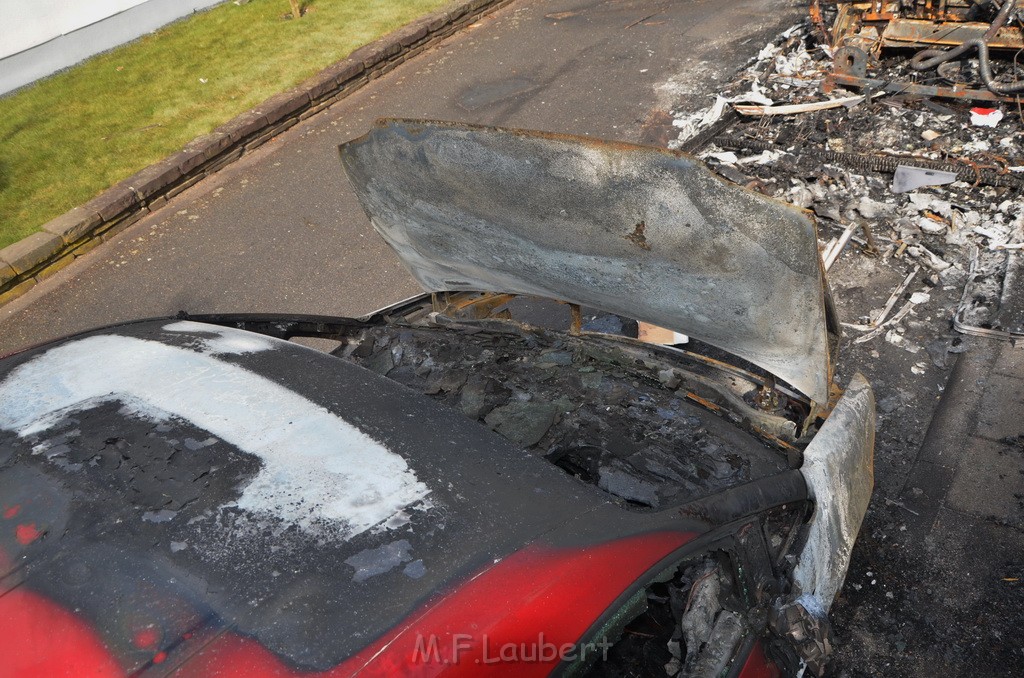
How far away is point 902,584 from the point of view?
3.12 meters

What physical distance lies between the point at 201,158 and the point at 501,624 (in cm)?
643

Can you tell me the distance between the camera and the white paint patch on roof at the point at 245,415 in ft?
5.90

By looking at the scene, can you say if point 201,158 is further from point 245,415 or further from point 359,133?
point 245,415

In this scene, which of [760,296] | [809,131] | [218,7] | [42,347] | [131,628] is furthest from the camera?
[218,7]

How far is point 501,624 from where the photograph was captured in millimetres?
1602

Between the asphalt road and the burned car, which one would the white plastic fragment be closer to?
the asphalt road

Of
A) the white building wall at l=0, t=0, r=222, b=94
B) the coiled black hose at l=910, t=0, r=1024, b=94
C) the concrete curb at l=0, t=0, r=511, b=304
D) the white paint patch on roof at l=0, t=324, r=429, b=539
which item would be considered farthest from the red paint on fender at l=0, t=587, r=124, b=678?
the white building wall at l=0, t=0, r=222, b=94

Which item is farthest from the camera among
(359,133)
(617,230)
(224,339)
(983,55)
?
(359,133)

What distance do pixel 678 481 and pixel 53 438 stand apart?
5.93 ft

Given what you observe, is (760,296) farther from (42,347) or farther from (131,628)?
(42,347)

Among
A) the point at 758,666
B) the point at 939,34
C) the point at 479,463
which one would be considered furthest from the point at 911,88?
the point at 479,463

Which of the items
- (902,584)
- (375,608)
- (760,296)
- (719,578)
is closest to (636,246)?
(760,296)

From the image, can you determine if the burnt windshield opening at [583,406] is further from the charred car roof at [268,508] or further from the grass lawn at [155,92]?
the grass lawn at [155,92]

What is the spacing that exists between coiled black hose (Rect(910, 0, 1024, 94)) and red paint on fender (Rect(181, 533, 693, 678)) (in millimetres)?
5745
